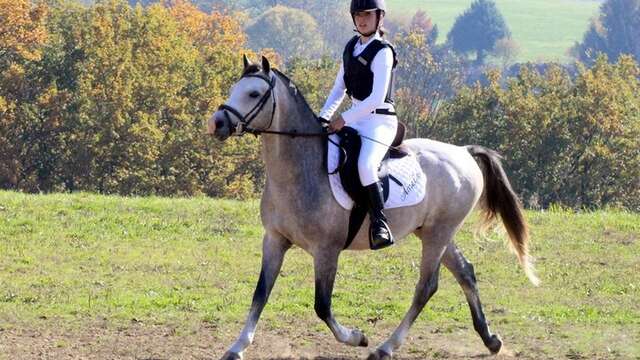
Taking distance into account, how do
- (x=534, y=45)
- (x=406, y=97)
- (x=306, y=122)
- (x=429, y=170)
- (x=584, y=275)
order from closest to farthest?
(x=306, y=122), (x=429, y=170), (x=584, y=275), (x=406, y=97), (x=534, y=45)

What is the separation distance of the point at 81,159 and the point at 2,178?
4314 millimetres

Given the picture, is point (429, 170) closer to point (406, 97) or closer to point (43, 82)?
point (43, 82)

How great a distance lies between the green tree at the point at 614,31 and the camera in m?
177

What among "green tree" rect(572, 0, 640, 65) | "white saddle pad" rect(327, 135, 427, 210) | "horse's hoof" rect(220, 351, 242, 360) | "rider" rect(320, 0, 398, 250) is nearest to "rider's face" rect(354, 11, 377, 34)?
"rider" rect(320, 0, 398, 250)

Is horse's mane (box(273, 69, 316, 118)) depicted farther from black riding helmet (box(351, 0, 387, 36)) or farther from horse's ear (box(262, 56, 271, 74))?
black riding helmet (box(351, 0, 387, 36))

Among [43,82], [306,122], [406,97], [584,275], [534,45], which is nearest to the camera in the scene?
[306,122]

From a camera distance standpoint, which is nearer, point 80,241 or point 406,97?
point 80,241

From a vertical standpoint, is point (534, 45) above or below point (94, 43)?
below

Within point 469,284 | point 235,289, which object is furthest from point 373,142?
point 235,289

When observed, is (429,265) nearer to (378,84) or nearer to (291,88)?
(378,84)

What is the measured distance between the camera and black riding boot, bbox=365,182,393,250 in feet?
36.1

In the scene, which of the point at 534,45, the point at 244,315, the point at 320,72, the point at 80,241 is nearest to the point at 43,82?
the point at 320,72

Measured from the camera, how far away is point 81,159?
58.5 metres

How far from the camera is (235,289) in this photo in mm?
15719
